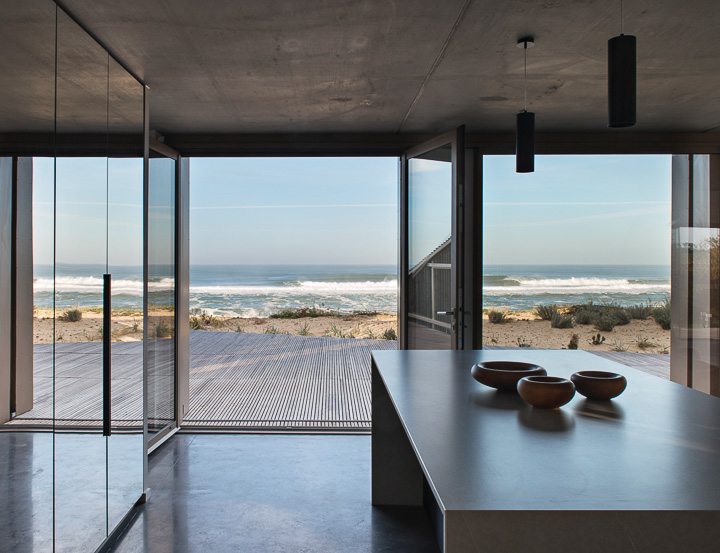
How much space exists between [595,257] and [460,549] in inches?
250

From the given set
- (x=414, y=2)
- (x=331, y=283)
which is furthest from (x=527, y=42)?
(x=331, y=283)

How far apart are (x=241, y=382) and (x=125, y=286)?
3963mm

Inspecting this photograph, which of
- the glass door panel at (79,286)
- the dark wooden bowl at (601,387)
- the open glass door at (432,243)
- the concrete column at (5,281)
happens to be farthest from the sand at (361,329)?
the open glass door at (432,243)

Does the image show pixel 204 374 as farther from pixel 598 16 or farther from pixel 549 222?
pixel 598 16

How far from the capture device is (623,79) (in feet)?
5.31

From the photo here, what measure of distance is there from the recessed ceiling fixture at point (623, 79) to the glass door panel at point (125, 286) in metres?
2.05

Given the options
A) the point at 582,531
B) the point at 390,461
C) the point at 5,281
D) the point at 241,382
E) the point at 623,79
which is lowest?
the point at 241,382

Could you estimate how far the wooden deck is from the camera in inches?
75.1

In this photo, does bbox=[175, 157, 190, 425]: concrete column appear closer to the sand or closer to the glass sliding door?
the glass sliding door

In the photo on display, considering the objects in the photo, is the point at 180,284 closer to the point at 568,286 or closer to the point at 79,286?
the point at 79,286

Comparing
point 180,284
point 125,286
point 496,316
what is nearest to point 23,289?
point 125,286

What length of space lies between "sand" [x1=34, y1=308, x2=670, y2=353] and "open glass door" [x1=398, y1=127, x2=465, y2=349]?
1.95 metres

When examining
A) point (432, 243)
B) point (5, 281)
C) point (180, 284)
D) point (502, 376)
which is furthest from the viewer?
point (180, 284)

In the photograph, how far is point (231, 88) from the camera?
10.1ft
